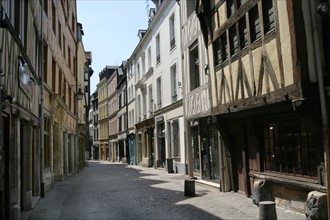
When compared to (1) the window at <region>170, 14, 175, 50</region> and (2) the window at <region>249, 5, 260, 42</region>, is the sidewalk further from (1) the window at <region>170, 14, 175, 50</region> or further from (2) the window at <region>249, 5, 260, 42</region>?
(1) the window at <region>170, 14, 175, 50</region>

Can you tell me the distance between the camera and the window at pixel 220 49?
11.6 meters

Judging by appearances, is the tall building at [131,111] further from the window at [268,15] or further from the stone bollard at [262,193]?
the window at [268,15]

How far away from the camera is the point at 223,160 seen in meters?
12.6

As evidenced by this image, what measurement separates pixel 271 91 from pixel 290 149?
4.95 feet

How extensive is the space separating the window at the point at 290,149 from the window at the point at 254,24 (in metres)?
2.11

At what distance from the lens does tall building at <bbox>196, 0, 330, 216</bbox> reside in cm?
736

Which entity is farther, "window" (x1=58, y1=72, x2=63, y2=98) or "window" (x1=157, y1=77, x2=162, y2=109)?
"window" (x1=157, y1=77, x2=162, y2=109)

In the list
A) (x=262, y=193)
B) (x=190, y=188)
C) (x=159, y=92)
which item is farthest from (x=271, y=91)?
(x=159, y=92)

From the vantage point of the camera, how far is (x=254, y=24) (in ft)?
31.4

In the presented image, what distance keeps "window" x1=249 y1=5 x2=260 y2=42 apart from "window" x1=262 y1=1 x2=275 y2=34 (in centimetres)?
50

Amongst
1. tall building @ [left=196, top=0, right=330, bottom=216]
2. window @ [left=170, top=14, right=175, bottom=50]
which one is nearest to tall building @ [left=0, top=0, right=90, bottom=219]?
tall building @ [left=196, top=0, right=330, bottom=216]

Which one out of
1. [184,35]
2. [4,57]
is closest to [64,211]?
[4,57]

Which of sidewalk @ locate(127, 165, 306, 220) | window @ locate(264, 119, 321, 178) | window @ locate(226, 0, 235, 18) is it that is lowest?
sidewalk @ locate(127, 165, 306, 220)

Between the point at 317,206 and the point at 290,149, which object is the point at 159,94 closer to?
the point at 290,149
